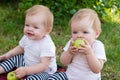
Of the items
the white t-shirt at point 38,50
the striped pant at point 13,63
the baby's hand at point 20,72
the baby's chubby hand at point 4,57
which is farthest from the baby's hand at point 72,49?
the baby's chubby hand at point 4,57

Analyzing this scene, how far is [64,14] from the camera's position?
18.1 feet

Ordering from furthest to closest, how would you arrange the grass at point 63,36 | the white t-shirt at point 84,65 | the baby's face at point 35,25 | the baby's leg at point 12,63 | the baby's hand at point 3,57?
the grass at point 63,36 → the baby's hand at point 3,57 → the baby's leg at point 12,63 → the baby's face at point 35,25 → the white t-shirt at point 84,65

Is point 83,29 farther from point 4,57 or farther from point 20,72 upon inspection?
point 4,57

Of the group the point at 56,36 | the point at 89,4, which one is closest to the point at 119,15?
the point at 89,4

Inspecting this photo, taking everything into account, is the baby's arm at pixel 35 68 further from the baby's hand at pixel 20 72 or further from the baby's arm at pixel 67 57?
the baby's arm at pixel 67 57

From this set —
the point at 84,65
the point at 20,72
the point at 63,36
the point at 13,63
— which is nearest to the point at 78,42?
the point at 84,65

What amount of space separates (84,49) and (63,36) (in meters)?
1.91

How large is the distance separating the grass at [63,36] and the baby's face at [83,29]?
98 centimetres

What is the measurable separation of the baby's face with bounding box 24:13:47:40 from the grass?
2.59 feet

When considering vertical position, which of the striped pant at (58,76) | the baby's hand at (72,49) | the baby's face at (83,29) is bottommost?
the striped pant at (58,76)

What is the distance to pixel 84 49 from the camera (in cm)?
318

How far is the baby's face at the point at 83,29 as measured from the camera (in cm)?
323

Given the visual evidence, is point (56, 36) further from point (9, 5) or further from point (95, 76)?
point (95, 76)

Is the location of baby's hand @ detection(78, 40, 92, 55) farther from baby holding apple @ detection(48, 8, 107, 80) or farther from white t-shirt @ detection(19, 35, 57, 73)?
white t-shirt @ detection(19, 35, 57, 73)
